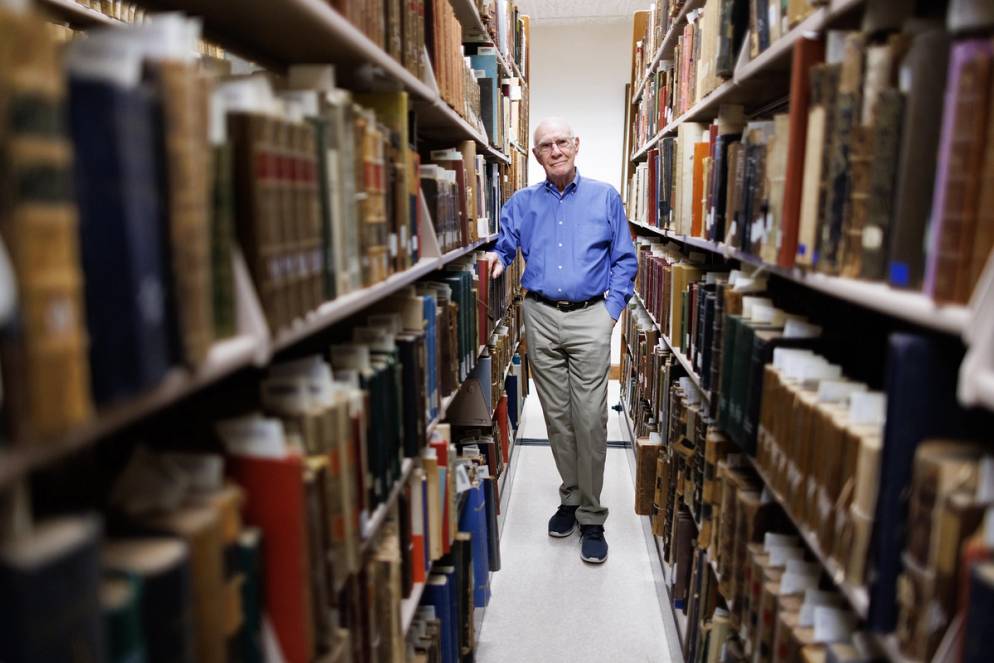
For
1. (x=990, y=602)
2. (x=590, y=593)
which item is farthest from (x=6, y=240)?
(x=590, y=593)

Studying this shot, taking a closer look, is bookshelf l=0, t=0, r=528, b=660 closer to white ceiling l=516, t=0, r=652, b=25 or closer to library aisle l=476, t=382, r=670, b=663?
library aisle l=476, t=382, r=670, b=663

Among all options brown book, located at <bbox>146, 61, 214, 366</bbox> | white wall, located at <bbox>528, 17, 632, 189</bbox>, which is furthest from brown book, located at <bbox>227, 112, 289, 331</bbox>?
white wall, located at <bbox>528, 17, 632, 189</bbox>

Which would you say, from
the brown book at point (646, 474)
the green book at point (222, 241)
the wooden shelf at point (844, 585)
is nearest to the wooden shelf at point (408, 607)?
the wooden shelf at point (844, 585)

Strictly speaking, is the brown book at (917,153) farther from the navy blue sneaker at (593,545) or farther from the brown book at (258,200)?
the navy blue sneaker at (593,545)

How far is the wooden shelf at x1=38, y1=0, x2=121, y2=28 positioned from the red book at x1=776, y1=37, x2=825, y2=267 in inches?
67.1

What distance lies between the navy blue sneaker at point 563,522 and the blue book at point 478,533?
2.06 feet

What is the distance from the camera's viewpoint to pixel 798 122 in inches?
46.1

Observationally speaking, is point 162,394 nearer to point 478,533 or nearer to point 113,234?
point 113,234

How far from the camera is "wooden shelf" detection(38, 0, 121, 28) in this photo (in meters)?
1.66

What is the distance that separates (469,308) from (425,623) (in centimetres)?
103


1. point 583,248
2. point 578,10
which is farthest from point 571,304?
point 578,10

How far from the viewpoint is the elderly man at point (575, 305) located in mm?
2900

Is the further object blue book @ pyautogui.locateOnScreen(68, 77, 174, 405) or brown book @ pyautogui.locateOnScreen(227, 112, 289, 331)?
brown book @ pyautogui.locateOnScreen(227, 112, 289, 331)

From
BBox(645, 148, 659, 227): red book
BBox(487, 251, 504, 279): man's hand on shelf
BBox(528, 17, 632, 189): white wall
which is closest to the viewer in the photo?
BBox(487, 251, 504, 279): man's hand on shelf
